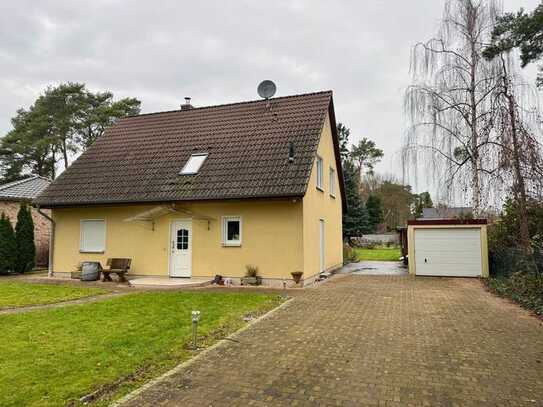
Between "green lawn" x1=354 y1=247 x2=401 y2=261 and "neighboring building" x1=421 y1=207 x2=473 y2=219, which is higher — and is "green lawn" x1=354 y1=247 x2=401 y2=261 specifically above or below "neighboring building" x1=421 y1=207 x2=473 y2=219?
below

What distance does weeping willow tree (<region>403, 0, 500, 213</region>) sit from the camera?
48.9 ft

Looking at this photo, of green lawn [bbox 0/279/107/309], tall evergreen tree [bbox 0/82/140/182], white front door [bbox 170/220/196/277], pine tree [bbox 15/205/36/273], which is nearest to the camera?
green lawn [bbox 0/279/107/309]

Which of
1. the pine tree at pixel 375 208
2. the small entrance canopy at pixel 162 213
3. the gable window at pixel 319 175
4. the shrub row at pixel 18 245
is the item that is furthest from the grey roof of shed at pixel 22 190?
the pine tree at pixel 375 208

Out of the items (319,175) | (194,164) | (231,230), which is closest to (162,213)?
(194,164)

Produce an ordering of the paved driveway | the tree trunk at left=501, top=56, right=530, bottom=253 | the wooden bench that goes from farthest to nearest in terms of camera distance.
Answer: the wooden bench < the tree trunk at left=501, top=56, right=530, bottom=253 < the paved driveway

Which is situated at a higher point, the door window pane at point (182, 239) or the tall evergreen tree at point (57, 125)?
the tall evergreen tree at point (57, 125)

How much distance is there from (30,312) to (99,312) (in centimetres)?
159

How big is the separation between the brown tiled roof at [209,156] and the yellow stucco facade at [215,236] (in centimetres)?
58

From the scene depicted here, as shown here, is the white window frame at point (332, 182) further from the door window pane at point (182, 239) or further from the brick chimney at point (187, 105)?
the brick chimney at point (187, 105)

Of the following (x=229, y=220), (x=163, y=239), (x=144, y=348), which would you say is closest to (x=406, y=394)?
(x=144, y=348)

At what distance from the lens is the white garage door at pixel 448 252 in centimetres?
1543

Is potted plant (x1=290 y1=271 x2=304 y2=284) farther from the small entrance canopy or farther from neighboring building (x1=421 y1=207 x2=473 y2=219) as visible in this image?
neighboring building (x1=421 y1=207 x2=473 y2=219)

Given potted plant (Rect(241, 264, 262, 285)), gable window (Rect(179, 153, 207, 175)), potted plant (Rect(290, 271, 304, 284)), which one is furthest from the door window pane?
potted plant (Rect(290, 271, 304, 284))

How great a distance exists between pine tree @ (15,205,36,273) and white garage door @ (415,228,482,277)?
17535mm
